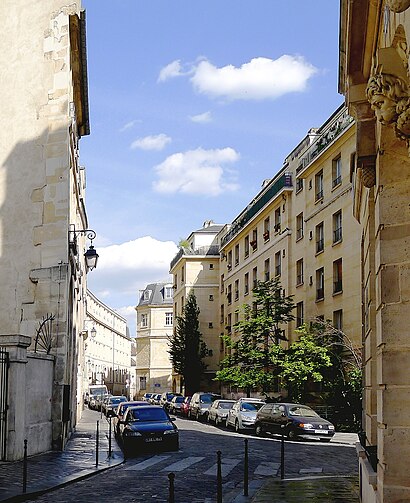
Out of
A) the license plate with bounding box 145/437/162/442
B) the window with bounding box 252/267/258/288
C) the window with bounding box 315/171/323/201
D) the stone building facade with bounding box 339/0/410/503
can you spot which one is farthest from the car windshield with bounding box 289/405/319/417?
the window with bounding box 252/267/258/288

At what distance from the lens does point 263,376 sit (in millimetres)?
41219

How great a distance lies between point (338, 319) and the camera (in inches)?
1512

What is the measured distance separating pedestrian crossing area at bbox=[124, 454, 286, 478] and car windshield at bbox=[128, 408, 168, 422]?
2492 mm

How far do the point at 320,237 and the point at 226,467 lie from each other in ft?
79.4

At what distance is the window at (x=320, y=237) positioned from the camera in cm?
4106

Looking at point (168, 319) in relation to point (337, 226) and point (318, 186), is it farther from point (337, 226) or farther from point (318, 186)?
point (337, 226)

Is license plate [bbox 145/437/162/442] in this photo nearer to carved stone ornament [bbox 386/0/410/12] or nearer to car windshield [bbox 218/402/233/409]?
car windshield [bbox 218/402/233/409]

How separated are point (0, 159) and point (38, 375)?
7922 millimetres

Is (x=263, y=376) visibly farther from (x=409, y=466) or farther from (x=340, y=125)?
(x=409, y=466)

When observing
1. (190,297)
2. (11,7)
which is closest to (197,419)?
(190,297)

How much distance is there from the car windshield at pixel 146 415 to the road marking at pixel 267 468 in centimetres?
518

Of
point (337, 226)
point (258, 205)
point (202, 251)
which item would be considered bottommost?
point (337, 226)

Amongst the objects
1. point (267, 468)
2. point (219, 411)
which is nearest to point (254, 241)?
point (219, 411)

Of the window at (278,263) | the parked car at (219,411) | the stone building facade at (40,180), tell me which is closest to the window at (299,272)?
the window at (278,263)
